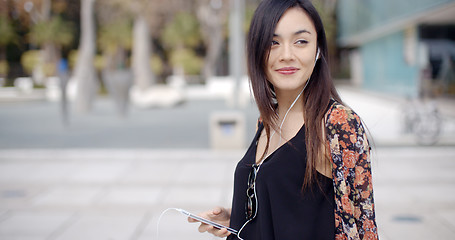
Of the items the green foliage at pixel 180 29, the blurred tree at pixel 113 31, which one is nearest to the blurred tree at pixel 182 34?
the green foliage at pixel 180 29

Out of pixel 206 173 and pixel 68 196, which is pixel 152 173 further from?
pixel 68 196

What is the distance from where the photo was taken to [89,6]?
1853 cm

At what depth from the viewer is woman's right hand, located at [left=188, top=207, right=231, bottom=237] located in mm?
1681

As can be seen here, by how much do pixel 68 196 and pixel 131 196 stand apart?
81 cm

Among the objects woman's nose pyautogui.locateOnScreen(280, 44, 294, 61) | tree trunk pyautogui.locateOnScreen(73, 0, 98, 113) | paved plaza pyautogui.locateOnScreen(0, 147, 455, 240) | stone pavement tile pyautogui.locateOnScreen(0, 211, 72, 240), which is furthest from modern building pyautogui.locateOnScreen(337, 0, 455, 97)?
woman's nose pyautogui.locateOnScreen(280, 44, 294, 61)

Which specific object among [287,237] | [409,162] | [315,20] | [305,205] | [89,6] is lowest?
[409,162]

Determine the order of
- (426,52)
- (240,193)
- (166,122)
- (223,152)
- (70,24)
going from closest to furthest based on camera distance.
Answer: (240,193) < (223,152) < (166,122) < (426,52) < (70,24)

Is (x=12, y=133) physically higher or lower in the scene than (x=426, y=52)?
lower

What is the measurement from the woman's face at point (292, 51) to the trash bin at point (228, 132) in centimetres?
718

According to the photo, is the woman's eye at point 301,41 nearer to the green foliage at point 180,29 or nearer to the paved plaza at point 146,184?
the paved plaza at point 146,184

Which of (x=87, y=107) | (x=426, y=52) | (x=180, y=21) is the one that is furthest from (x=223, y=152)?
(x=180, y=21)

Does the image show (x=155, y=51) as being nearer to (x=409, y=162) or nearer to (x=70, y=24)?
(x=70, y=24)

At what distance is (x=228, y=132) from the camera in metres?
8.77

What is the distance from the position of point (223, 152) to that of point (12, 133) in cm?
633
